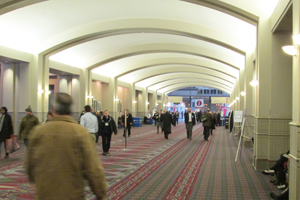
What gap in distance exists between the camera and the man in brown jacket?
2.42 m

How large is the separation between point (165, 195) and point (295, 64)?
3.01 metres

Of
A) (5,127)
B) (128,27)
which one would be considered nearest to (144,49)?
(128,27)

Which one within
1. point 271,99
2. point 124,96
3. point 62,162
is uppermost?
point 124,96

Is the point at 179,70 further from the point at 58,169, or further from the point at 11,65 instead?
the point at 58,169

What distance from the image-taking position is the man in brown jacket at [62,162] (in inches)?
95.3

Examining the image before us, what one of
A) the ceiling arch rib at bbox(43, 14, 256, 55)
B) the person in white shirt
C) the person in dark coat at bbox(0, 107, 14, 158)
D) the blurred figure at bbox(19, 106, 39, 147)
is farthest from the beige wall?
the blurred figure at bbox(19, 106, 39, 147)

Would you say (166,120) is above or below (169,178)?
above

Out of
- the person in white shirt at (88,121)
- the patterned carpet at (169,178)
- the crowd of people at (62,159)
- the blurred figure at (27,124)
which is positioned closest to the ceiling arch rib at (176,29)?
the patterned carpet at (169,178)

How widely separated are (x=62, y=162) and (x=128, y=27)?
12.9 metres

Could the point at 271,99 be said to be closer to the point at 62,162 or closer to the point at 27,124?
the point at 27,124

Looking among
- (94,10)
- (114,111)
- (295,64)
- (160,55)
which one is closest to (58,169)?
(295,64)

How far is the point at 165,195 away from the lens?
231 inches

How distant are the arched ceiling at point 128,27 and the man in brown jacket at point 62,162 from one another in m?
7.97

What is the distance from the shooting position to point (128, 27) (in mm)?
14805
